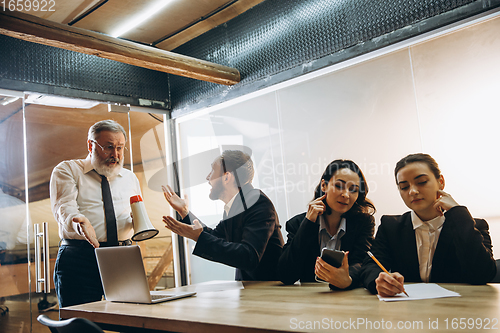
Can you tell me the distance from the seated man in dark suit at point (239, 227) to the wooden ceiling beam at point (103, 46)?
3.98ft

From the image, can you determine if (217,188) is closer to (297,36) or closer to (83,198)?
(83,198)

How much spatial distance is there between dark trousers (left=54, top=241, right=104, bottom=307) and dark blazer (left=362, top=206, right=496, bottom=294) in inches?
71.8

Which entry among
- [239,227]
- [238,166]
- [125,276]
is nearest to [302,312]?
[125,276]

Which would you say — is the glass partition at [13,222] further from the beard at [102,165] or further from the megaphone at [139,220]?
the megaphone at [139,220]

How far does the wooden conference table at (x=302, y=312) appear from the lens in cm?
110

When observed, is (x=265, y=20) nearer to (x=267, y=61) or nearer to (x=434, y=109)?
(x=267, y=61)

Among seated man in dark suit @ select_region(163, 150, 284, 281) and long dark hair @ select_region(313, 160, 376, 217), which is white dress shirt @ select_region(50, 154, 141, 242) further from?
long dark hair @ select_region(313, 160, 376, 217)

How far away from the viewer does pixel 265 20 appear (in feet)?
12.5

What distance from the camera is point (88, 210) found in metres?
2.83

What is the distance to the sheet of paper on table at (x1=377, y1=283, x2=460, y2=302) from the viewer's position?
141 centimetres

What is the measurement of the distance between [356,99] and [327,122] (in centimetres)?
30

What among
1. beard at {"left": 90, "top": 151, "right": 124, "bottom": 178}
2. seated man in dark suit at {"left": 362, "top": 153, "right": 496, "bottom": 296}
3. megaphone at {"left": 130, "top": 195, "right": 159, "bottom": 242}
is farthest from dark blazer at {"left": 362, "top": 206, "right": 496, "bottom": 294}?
beard at {"left": 90, "top": 151, "right": 124, "bottom": 178}

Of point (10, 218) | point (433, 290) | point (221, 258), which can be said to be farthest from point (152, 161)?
point (433, 290)

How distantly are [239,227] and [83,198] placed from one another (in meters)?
1.18
